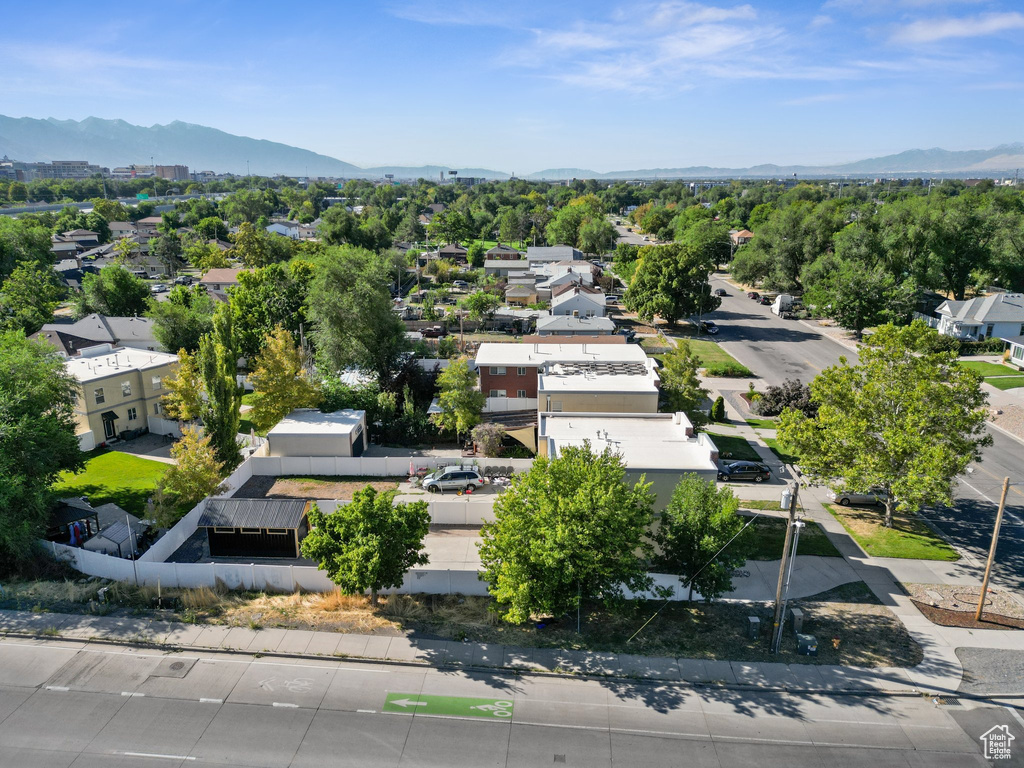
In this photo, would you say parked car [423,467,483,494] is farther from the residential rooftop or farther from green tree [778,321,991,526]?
green tree [778,321,991,526]

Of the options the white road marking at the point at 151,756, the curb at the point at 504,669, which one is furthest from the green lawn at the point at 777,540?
the white road marking at the point at 151,756

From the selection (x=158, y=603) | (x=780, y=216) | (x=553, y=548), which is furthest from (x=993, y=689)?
(x=780, y=216)

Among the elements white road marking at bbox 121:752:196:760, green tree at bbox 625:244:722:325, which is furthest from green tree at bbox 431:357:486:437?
green tree at bbox 625:244:722:325

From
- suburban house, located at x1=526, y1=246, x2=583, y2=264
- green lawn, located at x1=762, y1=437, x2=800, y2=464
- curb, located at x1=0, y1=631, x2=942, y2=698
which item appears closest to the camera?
curb, located at x1=0, y1=631, x2=942, y2=698

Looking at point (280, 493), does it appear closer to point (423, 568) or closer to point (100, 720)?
point (423, 568)

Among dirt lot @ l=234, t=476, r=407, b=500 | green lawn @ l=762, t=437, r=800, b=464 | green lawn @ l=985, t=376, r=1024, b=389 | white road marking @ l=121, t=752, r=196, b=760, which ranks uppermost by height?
green lawn @ l=985, t=376, r=1024, b=389

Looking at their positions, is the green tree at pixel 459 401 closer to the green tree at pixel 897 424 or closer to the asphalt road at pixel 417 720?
the green tree at pixel 897 424

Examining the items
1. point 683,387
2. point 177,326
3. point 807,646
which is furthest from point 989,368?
point 177,326
